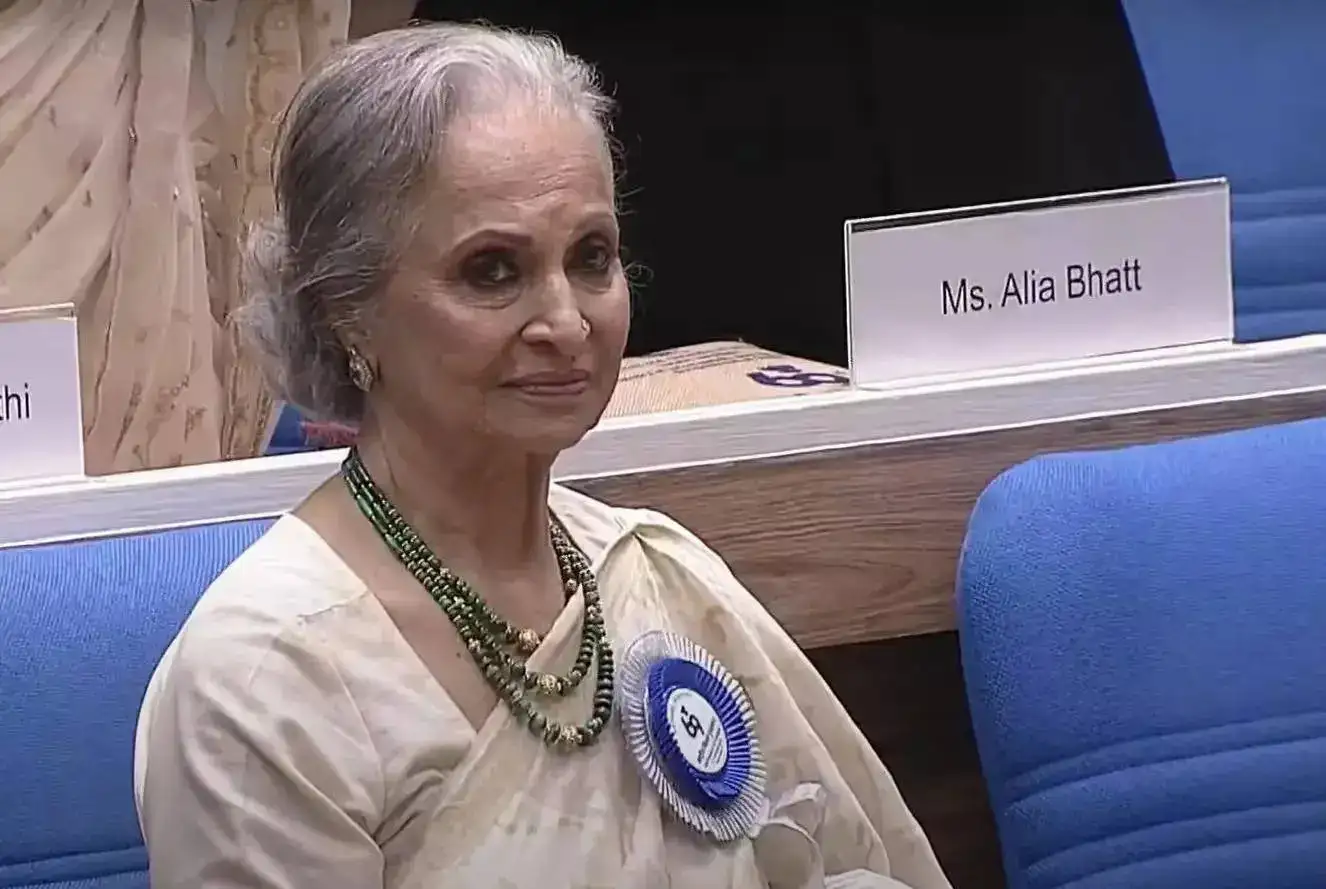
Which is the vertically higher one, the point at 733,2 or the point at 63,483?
the point at 733,2

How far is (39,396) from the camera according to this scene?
1186 mm

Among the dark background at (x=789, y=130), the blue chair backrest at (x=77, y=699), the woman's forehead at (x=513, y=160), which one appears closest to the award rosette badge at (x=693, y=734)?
the woman's forehead at (x=513, y=160)

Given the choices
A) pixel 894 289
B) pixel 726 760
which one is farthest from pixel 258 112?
pixel 726 760

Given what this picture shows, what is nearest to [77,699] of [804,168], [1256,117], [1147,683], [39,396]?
[39,396]

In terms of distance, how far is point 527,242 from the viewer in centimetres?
85

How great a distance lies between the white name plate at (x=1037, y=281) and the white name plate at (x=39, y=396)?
52 cm

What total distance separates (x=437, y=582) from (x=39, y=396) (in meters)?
0.42

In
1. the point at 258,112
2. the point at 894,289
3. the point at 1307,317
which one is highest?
the point at 258,112

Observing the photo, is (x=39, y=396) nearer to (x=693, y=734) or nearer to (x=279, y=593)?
(x=279, y=593)

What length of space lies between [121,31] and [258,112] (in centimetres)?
11

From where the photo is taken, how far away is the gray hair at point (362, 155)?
84 centimetres

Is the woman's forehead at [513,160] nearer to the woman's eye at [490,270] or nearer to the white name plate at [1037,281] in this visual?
the woman's eye at [490,270]

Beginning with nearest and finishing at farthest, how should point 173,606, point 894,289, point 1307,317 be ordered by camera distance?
point 173,606
point 894,289
point 1307,317

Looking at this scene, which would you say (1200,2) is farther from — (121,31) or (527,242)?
(527,242)
